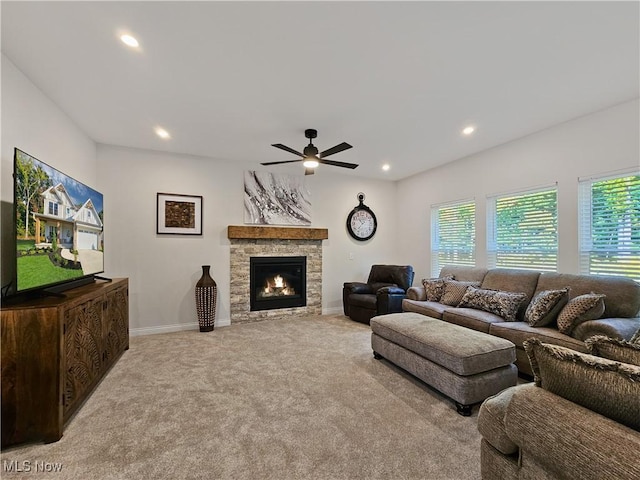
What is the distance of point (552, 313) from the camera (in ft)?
9.39

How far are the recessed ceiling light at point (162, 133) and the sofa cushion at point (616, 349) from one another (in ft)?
14.0

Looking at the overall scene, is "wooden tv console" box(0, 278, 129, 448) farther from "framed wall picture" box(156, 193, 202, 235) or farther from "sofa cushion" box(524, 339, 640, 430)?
"sofa cushion" box(524, 339, 640, 430)

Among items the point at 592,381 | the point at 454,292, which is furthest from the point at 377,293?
the point at 592,381

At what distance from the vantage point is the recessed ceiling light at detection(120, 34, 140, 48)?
2.01 metres

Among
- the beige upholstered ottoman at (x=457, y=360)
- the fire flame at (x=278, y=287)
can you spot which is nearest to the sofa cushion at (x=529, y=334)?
the beige upholstered ottoman at (x=457, y=360)

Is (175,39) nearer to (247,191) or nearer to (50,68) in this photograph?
(50,68)

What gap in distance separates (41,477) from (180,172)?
3.80 meters

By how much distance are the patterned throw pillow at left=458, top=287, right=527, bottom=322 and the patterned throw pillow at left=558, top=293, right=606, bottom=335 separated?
1.77ft

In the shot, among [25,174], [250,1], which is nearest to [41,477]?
[25,174]

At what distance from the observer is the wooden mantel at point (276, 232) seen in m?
4.76

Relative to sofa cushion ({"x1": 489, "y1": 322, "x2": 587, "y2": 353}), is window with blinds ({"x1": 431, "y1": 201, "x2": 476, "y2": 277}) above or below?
above

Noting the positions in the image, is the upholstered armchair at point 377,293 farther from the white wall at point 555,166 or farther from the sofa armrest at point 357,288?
the white wall at point 555,166

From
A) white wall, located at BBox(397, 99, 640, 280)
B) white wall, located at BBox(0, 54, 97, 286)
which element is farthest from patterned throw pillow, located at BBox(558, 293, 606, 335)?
white wall, located at BBox(0, 54, 97, 286)

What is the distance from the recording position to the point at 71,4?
5.70 ft
